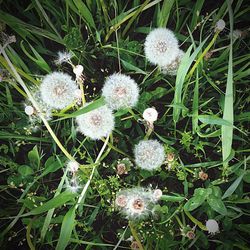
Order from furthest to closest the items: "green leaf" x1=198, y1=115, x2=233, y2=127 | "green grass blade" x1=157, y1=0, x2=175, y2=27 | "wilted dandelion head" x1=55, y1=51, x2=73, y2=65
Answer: "wilted dandelion head" x1=55, y1=51, x2=73, y2=65
"green grass blade" x1=157, y1=0, x2=175, y2=27
"green leaf" x1=198, y1=115, x2=233, y2=127

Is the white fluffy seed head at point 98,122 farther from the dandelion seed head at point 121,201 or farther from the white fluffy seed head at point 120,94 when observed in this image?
the dandelion seed head at point 121,201

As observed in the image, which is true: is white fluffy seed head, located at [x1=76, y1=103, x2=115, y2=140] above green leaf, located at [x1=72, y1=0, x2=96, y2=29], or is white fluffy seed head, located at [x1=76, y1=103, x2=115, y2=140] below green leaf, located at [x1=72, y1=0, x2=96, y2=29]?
below

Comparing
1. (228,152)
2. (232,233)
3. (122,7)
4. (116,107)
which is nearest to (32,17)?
(122,7)

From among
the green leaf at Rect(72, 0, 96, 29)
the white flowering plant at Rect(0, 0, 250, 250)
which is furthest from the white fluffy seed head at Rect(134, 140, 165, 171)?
the green leaf at Rect(72, 0, 96, 29)

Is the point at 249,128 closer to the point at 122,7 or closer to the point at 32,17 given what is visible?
the point at 122,7

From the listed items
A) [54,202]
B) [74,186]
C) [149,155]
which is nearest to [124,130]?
[149,155]

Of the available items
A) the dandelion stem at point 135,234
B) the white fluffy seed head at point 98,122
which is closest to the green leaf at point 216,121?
the white fluffy seed head at point 98,122

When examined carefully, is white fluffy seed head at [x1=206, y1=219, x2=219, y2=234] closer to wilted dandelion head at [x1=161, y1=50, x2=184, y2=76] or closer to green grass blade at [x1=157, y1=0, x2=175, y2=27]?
wilted dandelion head at [x1=161, y1=50, x2=184, y2=76]
